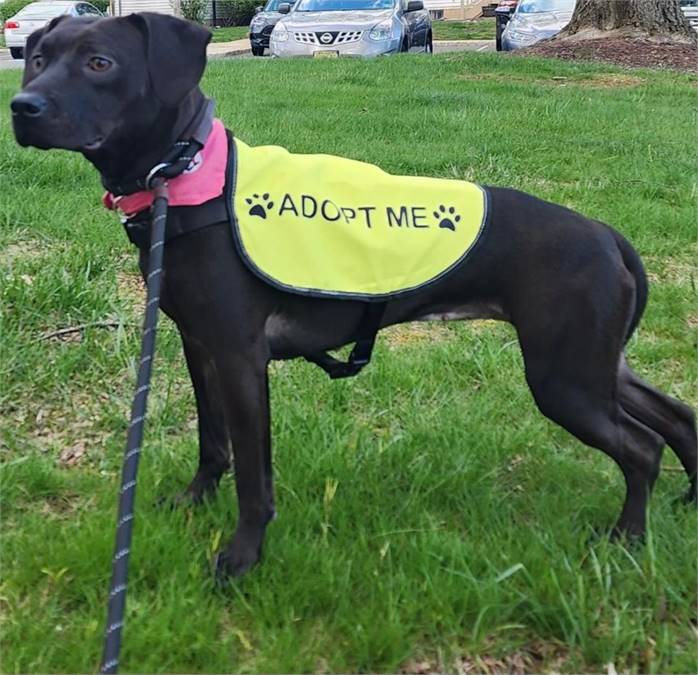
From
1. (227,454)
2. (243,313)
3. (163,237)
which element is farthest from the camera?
(227,454)

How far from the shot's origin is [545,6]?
56.5 ft

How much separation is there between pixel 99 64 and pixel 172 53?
0.60 feet

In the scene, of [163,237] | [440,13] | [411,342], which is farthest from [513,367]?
[440,13]

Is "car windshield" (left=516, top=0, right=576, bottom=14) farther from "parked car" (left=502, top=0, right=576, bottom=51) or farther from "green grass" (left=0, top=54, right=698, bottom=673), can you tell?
"green grass" (left=0, top=54, right=698, bottom=673)

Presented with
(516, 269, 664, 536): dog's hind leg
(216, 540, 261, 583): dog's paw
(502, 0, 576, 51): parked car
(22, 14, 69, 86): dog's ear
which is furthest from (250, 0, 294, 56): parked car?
(216, 540, 261, 583): dog's paw

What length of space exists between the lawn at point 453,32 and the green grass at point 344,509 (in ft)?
75.4

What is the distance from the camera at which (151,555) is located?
2.51 m

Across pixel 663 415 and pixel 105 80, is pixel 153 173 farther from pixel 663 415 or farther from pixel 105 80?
pixel 663 415

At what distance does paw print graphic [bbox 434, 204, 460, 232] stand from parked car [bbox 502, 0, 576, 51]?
1513 centimetres

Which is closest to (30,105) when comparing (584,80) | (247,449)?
(247,449)

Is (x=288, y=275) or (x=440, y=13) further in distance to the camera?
(x=440, y=13)

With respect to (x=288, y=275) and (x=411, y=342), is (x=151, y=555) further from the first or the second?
(x=411, y=342)

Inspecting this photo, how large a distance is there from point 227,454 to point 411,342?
147 centimetres

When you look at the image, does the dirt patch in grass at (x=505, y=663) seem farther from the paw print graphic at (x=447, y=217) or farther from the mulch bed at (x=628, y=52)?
the mulch bed at (x=628, y=52)
